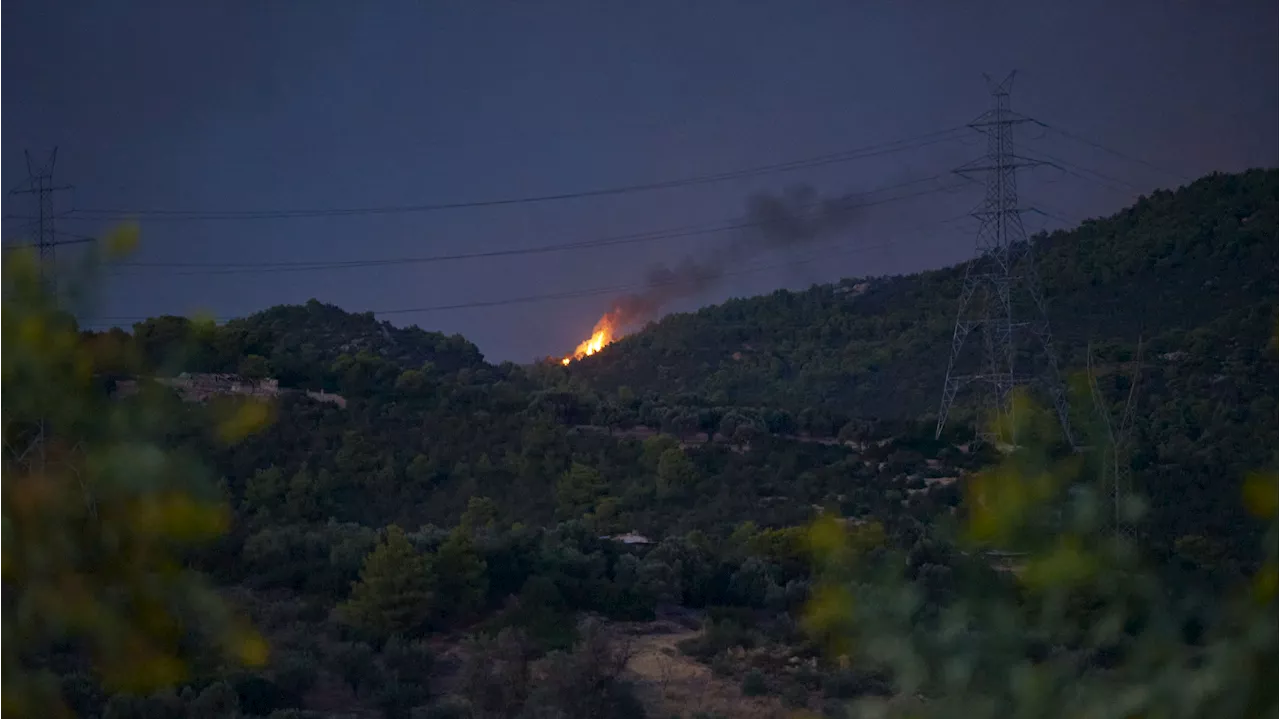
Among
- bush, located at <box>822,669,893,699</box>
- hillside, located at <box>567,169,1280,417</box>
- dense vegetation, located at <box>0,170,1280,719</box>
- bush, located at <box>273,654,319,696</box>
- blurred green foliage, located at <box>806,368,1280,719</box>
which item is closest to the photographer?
blurred green foliage, located at <box>806,368,1280,719</box>

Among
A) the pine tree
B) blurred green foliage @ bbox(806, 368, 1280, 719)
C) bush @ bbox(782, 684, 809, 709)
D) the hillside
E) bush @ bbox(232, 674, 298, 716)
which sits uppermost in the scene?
the hillside

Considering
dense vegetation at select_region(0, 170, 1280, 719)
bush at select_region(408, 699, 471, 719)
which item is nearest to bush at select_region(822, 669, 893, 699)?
dense vegetation at select_region(0, 170, 1280, 719)

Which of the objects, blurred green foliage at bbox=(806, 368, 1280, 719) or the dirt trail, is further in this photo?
the dirt trail

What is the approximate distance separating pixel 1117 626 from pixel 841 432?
45.5 meters

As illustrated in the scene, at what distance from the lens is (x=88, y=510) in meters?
4.99

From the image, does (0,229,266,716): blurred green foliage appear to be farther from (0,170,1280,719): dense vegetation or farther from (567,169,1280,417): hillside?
(567,169,1280,417): hillside

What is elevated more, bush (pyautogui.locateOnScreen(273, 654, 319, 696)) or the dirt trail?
bush (pyautogui.locateOnScreen(273, 654, 319, 696))

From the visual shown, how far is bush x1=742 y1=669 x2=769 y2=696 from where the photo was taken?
17609 millimetres

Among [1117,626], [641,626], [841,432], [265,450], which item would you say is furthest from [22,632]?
[841,432]

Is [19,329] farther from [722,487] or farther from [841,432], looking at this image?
[841,432]

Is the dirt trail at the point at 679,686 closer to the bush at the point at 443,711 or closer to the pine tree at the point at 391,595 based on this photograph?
the bush at the point at 443,711

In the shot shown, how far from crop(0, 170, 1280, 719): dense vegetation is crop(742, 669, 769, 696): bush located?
0.12 meters

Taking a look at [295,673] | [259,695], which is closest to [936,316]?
[295,673]

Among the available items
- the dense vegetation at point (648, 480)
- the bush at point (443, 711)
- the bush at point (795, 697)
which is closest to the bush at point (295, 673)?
the dense vegetation at point (648, 480)
